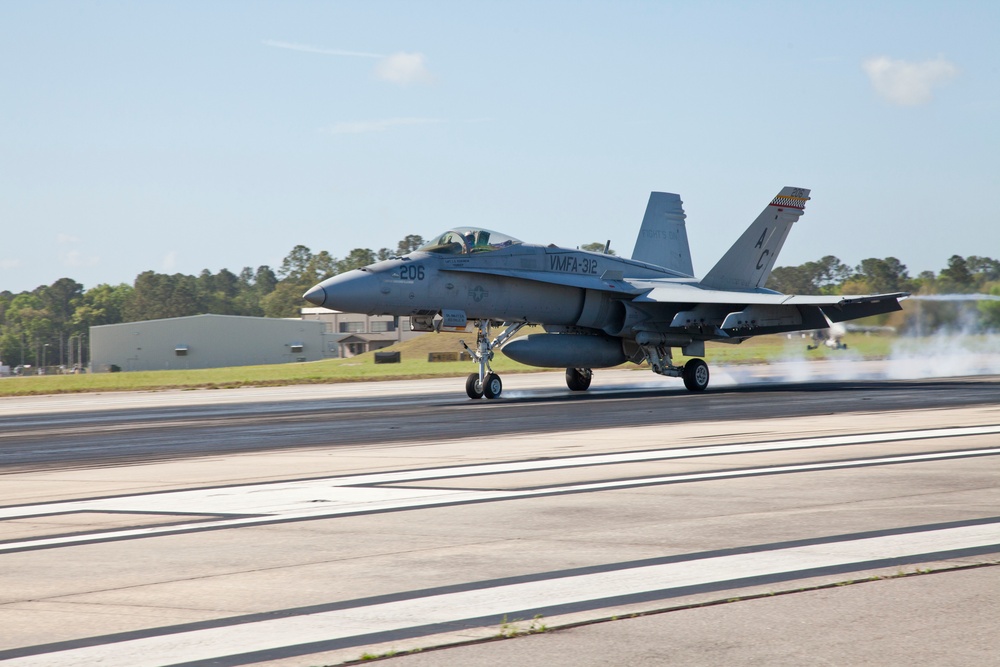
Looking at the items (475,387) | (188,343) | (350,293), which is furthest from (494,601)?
(188,343)

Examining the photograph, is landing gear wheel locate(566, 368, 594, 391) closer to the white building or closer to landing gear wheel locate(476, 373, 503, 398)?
landing gear wheel locate(476, 373, 503, 398)

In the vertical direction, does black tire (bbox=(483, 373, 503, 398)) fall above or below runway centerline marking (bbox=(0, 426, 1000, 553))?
above

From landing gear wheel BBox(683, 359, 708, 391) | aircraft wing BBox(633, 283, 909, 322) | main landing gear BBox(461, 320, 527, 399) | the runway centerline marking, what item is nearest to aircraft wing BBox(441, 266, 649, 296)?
aircraft wing BBox(633, 283, 909, 322)

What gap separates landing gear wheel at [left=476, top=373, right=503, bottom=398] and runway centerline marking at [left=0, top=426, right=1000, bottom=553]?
12.9 metres

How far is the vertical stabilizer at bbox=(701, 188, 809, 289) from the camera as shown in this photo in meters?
30.1

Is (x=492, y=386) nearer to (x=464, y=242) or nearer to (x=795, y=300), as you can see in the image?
(x=464, y=242)

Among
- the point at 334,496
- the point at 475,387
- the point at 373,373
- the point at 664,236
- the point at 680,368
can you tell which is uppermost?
the point at 664,236

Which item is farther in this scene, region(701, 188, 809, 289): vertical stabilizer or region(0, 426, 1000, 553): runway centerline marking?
region(701, 188, 809, 289): vertical stabilizer

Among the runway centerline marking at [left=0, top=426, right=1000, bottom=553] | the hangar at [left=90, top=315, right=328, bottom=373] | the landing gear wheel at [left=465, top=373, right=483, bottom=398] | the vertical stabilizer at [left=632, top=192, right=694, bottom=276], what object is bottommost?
the runway centerline marking at [left=0, top=426, right=1000, bottom=553]

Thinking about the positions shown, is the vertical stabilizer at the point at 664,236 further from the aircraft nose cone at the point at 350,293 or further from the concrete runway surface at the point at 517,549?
the concrete runway surface at the point at 517,549

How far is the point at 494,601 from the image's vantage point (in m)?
5.38

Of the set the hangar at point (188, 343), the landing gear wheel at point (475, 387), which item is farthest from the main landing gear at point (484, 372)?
the hangar at point (188, 343)

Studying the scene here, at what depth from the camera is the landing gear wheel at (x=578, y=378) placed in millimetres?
28688

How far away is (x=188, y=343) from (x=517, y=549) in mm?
96641
